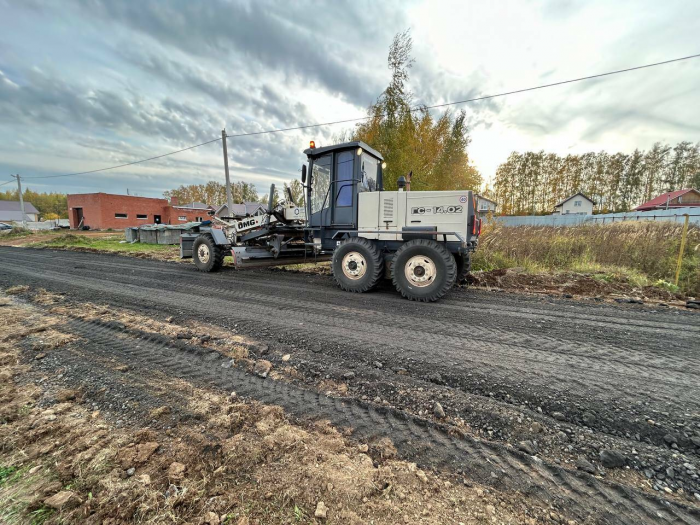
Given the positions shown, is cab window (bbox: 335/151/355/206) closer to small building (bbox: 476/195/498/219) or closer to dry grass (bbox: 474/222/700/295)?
small building (bbox: 476/195/498/219)

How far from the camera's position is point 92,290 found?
229 inches

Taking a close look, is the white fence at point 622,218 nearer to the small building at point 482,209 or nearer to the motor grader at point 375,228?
the small building at point 482,209

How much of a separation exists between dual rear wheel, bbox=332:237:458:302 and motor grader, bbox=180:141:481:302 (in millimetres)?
17

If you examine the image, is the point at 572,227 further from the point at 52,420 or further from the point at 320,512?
the point at 52,420

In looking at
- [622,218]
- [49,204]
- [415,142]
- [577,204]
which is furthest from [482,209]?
[49,204]

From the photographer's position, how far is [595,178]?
147 feet

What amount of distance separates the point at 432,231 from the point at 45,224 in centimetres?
6803

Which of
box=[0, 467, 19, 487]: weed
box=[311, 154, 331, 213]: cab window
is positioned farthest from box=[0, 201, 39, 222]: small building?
box=[0, 467, 19, 487]: weed

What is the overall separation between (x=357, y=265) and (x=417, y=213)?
1595mm

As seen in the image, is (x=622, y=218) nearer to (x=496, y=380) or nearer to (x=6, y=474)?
(x=496, y=380)

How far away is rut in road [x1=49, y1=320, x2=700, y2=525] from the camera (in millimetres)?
1406

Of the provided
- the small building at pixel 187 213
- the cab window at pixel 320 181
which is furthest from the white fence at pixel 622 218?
the small building at pixel 187 213

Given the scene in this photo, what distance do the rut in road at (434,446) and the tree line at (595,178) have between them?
1735 inches

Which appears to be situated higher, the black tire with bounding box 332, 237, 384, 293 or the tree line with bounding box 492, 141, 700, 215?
the tree line with bounding box 492, 141, 700, 215
